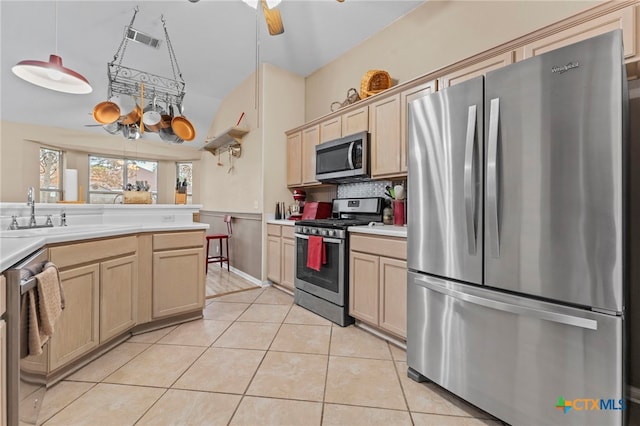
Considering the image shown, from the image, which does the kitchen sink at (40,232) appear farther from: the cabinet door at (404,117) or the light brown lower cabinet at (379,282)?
the cabinet door at (404,117)

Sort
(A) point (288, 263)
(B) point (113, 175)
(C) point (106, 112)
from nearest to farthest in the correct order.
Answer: (C) point (106, 112), (A) point (288, 263), (B) point (113, 175)

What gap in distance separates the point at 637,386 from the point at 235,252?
450 cm

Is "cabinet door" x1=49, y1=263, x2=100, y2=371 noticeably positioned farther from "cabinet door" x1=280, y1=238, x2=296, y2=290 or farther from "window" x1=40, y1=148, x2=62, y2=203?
"window" x1=40, y1=148, x2=62, y2=203

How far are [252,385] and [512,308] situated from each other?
1.54 metres

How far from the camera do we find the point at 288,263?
11.4 ft

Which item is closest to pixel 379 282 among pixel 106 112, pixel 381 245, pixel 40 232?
pixel 381 245

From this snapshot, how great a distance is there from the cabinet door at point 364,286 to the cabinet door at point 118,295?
6.11ft

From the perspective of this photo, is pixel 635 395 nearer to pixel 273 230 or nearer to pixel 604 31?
pixel 604 31

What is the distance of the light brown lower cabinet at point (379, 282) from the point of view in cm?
209

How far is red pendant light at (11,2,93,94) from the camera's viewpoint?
1.88 m

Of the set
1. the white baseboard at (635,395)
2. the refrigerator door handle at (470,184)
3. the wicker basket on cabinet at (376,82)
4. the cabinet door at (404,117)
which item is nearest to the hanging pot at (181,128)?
the wicker basket on cabinet at (376,82)

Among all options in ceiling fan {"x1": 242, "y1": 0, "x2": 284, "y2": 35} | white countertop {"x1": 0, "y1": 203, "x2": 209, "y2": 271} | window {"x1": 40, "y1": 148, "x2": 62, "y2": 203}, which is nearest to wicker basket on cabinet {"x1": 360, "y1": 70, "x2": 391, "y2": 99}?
ceiling fan {"x1": 242, "y1": 0, "x2": 284, "y2": 35}

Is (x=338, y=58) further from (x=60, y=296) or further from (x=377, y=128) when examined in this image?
(x=60, y=296)

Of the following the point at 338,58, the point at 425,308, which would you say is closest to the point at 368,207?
the point at 425,308
